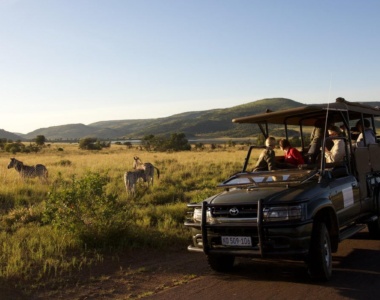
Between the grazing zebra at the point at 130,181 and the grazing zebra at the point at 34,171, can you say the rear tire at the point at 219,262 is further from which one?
the grazing zebra at the point at 34,171

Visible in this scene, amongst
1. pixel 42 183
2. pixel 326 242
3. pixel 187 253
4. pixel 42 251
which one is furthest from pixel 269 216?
pixel 42 183

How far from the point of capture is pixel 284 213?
247 inches

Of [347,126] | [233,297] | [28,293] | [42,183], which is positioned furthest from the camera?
[42,183]

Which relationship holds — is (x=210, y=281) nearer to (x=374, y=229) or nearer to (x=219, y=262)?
(x=219, y=262)

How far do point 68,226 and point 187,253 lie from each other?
2.42m

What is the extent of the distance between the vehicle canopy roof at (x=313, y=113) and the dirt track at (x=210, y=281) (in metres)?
2.50

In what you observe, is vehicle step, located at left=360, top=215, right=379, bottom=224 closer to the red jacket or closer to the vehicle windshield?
the red jacket

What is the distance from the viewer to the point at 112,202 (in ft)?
32.4

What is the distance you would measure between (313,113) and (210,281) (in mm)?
4451

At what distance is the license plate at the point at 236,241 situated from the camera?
21.0 feet

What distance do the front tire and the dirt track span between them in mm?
139

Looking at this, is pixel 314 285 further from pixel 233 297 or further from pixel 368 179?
pixel 368 179

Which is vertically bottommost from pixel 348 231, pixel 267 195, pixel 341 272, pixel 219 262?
pixel 341 272

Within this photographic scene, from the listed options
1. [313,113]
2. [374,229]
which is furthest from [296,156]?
[374,229]
